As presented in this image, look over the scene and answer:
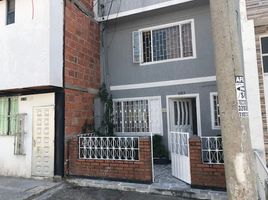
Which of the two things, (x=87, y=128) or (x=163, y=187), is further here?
(x=87, y=128)

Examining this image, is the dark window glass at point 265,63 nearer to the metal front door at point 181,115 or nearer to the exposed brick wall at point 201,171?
the exposed brick wall at point 201,171

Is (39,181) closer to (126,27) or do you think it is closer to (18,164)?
(18,164)

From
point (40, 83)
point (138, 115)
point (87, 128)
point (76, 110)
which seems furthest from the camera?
point (138, 115)

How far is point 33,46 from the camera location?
7.57 m

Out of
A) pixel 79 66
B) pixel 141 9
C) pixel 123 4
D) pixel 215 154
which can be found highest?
pixel 123 4

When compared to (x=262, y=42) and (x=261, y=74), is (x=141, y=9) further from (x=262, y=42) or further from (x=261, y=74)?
(x=261, y=74)

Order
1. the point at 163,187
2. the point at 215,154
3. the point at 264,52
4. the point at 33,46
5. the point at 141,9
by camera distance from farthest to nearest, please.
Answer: the point at 141,9 < the point at 33,46 < the point at 163,187 < the point at 215,154 < the point at 264,52

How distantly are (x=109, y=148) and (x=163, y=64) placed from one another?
12.8 ft

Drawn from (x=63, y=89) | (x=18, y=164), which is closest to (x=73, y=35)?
(x=63, y=89)

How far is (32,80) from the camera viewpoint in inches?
293

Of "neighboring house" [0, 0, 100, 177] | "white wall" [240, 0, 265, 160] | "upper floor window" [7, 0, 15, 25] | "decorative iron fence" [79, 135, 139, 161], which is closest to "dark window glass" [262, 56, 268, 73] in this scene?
"white wall" [240, 0, 265, 160]

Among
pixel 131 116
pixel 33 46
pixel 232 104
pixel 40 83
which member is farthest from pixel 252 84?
pixel 33 46

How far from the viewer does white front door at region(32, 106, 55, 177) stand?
770 centimetres

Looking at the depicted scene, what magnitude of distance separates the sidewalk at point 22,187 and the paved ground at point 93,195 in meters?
0.30
